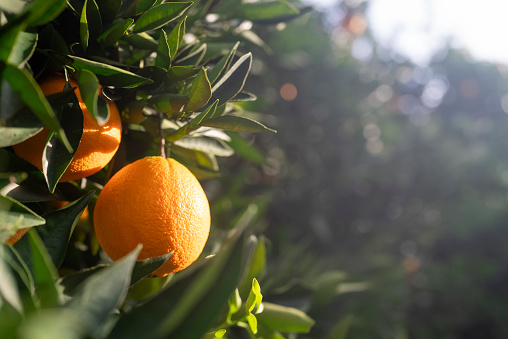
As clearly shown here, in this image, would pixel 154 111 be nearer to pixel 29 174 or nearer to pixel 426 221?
pixel 29 174

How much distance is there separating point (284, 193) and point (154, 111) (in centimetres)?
151

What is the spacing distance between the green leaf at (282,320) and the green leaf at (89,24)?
0.46 metres

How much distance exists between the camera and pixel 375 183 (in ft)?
7.83

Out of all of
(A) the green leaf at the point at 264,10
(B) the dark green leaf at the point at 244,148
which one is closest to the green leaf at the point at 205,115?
(A) the green leaf at the point at 264,10

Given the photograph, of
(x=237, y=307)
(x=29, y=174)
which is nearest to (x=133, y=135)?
(x=29, y=174)

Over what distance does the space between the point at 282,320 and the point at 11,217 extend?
423 millimetres

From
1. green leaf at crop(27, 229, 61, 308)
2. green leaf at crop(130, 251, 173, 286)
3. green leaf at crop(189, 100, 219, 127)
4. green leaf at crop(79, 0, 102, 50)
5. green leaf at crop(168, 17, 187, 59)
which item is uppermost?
green leaf at crop(79, 0, 102, 50)

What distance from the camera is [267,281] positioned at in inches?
38.0

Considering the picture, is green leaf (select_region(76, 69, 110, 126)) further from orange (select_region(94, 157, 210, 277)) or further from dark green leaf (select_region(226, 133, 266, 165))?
dark green leaf (select_region(226, 133, 266, 165))

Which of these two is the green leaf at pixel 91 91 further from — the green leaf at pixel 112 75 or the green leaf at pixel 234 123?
the green leaf at pixel 234 123

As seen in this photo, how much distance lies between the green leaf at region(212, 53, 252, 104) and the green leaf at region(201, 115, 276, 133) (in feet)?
0.08

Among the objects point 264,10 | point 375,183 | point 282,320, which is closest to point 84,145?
point 282,320

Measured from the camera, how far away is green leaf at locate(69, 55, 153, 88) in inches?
18.4

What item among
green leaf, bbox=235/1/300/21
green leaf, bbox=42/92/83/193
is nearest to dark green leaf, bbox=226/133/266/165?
green leaf, bbox=235/1/300/21
